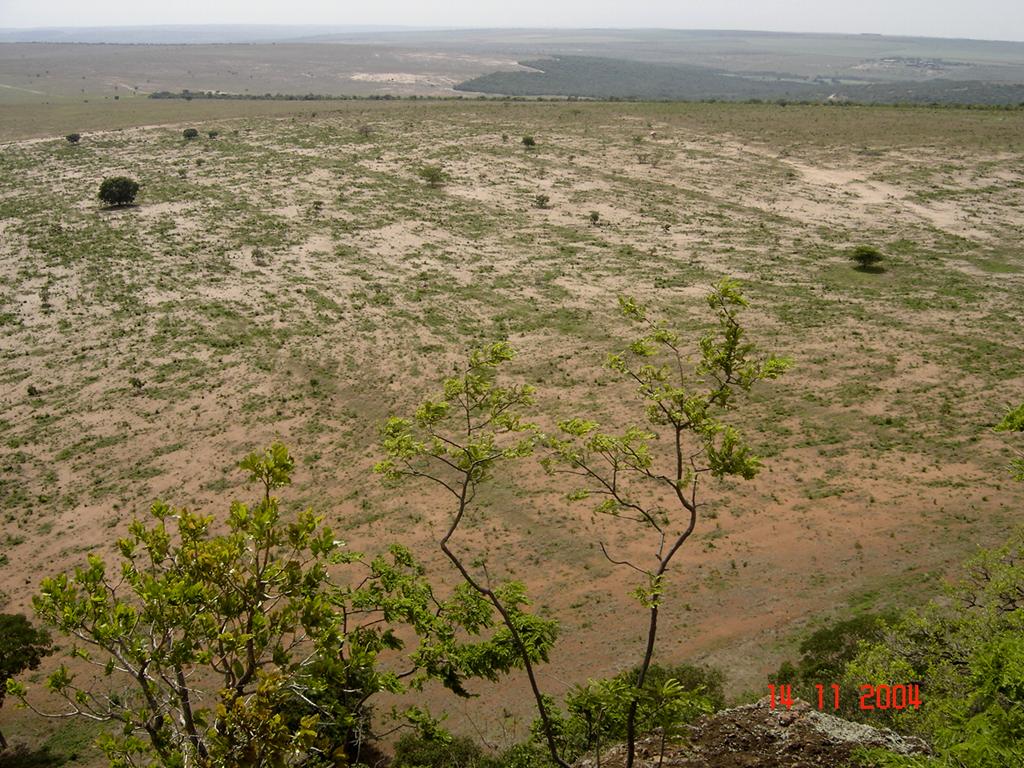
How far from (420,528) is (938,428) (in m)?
16.4

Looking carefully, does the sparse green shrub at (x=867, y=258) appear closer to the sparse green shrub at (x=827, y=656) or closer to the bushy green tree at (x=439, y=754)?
the sparse green shrub at (x=827, y=656)

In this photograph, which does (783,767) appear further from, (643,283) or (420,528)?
(643,283)

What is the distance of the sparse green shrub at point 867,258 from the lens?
3528cm

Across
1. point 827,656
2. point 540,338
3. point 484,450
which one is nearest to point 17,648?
point 484,450

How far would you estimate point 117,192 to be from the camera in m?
45.2

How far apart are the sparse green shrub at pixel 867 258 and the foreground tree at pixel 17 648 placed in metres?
36.5

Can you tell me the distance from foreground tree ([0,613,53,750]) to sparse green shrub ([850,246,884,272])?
36.5m

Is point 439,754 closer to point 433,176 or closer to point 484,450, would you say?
point 484,450

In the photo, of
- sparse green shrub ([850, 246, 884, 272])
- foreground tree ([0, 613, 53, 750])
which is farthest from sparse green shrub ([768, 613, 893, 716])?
sparse green shrub ([850, 246, 884, 272])

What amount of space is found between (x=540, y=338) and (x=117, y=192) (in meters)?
33.2

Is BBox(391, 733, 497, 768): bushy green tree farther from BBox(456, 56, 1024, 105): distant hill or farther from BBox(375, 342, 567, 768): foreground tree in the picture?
BBox(456, 56, 1024, 105): distant hill

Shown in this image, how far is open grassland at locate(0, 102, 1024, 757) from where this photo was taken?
17203mm

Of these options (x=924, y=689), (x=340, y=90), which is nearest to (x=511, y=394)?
(x=924, y=689)

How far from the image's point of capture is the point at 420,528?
18.6 metres
